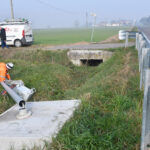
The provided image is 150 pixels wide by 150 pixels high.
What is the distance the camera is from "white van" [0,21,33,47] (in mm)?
18172

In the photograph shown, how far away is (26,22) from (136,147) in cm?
1762

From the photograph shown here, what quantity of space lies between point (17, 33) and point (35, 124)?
15160 millimetres

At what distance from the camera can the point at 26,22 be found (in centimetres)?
1916

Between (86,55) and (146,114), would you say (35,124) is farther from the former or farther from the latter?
(86,55)

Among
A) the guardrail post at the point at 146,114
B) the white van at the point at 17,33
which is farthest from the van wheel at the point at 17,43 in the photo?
the guardrail post at the point at 146,114

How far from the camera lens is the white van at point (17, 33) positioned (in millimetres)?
18172

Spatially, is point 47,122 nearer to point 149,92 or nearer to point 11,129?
point 11,129

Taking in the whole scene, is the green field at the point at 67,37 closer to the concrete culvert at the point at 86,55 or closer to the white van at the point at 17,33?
the white van at the point at 17,33

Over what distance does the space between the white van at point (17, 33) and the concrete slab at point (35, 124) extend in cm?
1353

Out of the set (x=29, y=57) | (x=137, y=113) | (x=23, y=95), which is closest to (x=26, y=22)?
(x=29, y=57)

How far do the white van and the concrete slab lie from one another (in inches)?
533

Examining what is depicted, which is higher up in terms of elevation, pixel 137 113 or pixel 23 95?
pixel 137 113

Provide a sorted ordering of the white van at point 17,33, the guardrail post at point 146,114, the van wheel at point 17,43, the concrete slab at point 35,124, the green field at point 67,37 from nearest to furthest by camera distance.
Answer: the guardrail post at point 146,114
the concrete slab at point 35,124
the white van at point 17,33
the van wheel at point 17,43
the green field at point 67,37

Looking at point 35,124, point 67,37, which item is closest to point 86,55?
point 35,124
